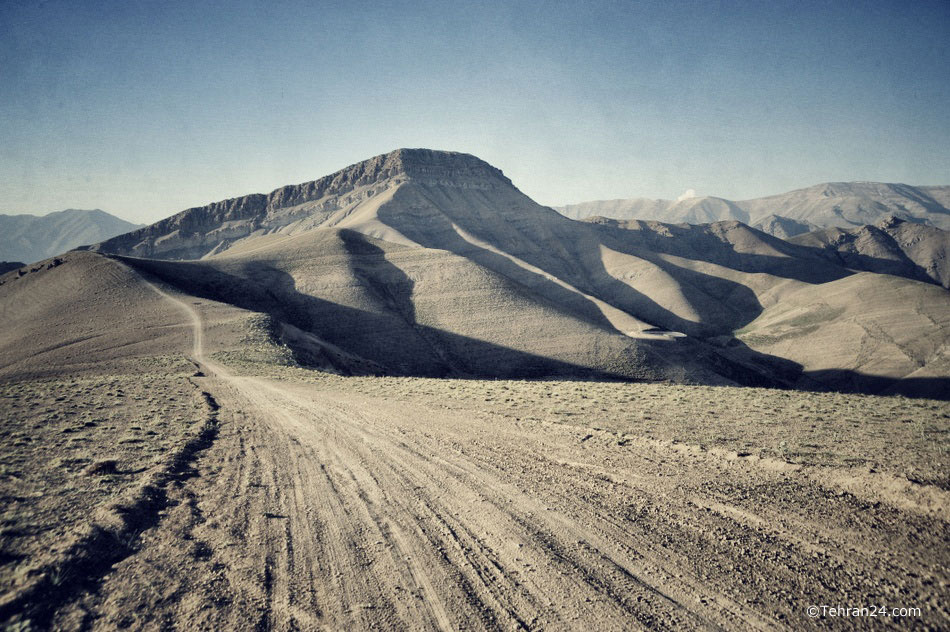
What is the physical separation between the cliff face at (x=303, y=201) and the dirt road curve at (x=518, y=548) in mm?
148304

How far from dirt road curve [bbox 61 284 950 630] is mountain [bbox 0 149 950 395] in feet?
92.1

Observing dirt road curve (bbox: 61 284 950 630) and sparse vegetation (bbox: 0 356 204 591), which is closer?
dirt road curve (bbox: 61 284 950 630)

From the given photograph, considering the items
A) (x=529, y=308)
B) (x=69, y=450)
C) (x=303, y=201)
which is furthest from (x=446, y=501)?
(x=303, y=201)

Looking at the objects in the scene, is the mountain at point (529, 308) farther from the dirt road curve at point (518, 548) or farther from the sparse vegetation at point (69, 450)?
the dirt road curve at point (518, 548)

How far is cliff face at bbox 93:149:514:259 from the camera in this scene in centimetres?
14762

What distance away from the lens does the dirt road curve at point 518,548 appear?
5.01 m

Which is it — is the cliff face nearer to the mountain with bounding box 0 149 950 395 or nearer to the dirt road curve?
the mountain with bounding box 0 149 950 395

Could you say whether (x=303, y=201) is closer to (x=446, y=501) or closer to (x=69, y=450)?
(x=69, y=450)

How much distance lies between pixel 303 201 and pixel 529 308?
137 m

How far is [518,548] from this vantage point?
252 inches

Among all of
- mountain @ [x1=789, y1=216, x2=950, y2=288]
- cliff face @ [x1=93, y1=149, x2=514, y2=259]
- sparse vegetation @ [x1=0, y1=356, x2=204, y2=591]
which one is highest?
cliff face @ [x1=93, y1=149, x2=514, y2=259]

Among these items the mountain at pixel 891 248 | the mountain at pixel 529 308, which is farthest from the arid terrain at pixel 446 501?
A: the mountain at pixel 891 248

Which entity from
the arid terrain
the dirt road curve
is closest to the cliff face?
the arid terrain

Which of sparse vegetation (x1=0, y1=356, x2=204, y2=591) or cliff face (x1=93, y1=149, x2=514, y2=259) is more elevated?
cliff face (x1=93, y1=149, x2=514, y2=259)
